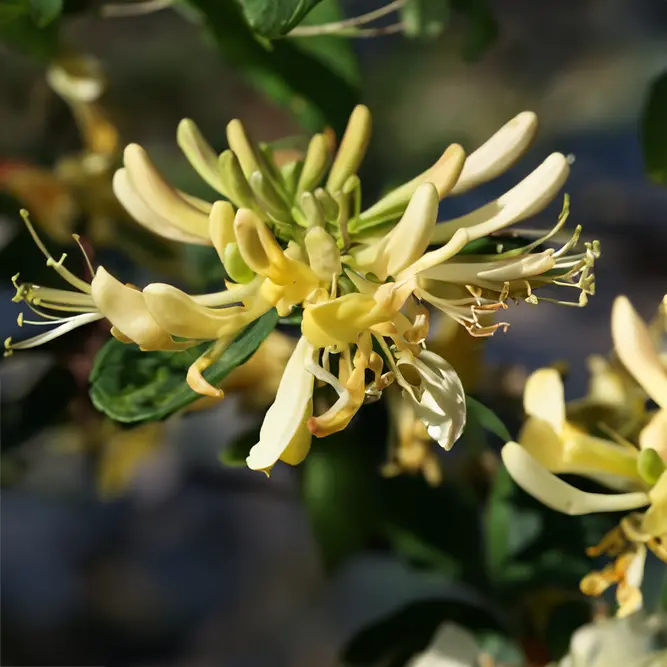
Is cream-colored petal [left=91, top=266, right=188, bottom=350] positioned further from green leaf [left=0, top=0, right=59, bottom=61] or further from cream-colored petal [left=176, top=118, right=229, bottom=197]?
green leaf [left=0, top=0, right=59, bottom=61]

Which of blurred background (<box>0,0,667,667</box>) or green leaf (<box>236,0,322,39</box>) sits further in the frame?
blurred background (<box>0,0,667,667</box>)

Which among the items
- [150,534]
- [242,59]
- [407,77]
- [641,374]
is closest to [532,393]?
[641,374]

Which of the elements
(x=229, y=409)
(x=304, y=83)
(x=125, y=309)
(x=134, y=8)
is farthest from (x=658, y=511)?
(x=229, y=409)

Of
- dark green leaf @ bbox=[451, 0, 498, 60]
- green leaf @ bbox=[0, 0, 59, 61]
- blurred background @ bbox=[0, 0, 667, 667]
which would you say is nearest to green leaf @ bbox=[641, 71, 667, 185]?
dark green leaf @ bbox=[451, 0, 498, 60]

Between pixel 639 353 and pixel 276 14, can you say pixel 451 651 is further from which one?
pixel 276 14

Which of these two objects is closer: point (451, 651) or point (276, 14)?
point (276, 14)
